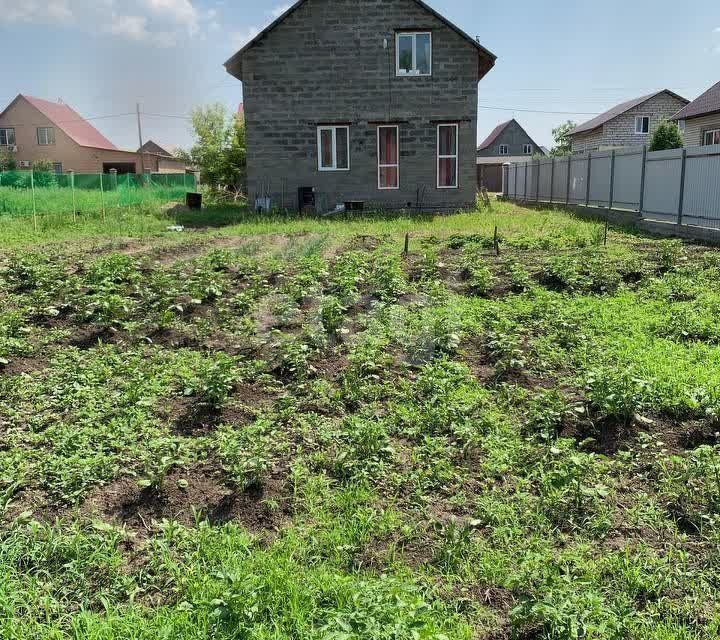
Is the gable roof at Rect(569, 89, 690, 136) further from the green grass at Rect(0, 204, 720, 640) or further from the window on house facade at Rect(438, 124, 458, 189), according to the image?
the green grass at Rect(0, 204, 720, 640)

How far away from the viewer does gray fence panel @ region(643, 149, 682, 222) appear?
15136mm

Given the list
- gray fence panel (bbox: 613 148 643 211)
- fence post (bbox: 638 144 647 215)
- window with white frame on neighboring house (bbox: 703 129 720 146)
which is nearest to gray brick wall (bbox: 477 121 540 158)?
window with white frame on neighboring house (bbox: 703 129 720 146)

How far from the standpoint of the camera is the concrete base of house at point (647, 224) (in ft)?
43.6

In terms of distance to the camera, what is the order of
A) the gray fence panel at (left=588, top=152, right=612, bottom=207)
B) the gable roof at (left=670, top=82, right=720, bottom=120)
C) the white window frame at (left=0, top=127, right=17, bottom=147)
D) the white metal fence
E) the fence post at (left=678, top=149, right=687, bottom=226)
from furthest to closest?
1. the white window frame at (left=0, top=127, right=17, bottom=147)
2. the gable roof at (left=670, top=82, right=720, bottom=120)
3. the gray fence panel at (left=588, top=152, right=612, bottom=207)
4. the fence post at (left=678, top=149, right=687, bottom=226)
5. the white metal fence

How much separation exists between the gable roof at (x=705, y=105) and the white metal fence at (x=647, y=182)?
22.1 ft

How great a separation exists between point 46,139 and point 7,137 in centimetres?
360

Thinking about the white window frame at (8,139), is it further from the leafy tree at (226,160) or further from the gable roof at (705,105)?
the gable roof at (705,105)

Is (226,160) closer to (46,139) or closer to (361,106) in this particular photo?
(361,106)

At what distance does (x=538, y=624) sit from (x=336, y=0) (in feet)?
64.0

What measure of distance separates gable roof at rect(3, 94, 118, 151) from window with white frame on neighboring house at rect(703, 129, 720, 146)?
1747 inches

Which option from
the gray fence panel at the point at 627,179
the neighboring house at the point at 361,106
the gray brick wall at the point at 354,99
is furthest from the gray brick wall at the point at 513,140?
the gray fence panel at the point at 627,179

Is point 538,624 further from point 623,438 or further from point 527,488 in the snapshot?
point 623,438

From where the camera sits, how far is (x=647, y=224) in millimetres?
15992

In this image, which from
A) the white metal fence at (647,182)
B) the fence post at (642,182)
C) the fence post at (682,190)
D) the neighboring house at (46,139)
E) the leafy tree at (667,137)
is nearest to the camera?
the white metal fence at (647,182)
